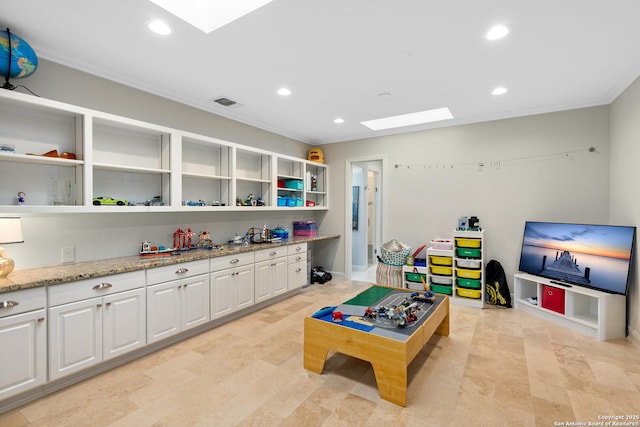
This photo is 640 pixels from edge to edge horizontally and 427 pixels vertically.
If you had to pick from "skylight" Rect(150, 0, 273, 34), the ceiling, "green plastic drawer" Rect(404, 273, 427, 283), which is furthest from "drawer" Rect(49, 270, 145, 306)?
"green plastic drawer" Rect(404, 273, 427, 283)

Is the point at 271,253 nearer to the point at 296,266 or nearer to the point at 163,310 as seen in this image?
the point at 296,266

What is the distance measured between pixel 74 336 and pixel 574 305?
190 inches

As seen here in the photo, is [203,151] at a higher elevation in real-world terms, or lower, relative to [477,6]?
lower

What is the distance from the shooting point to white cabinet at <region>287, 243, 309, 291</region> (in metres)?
4.43

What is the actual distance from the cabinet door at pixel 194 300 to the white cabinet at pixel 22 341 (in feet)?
3.48

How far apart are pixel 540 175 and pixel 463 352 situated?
8.78 feet

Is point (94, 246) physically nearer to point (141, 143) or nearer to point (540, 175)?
point (141, 143)

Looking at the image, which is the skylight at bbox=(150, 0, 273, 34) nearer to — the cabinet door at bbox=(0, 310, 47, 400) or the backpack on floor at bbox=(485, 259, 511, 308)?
the cabinet door at bbox=(0, 310, 47, 400)

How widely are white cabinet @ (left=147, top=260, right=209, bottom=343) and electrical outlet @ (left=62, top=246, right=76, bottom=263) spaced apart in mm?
667

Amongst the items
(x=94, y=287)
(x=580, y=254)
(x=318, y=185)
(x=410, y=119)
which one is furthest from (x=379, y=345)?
(x=318, y=185)

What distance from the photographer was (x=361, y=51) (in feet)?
8.29

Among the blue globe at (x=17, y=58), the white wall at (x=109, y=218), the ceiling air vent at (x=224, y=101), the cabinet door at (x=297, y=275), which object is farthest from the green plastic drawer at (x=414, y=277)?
the blue globe at (x=17, y=58)

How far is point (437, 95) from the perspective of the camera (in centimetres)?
346

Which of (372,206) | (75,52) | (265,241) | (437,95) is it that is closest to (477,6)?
(437,95)
